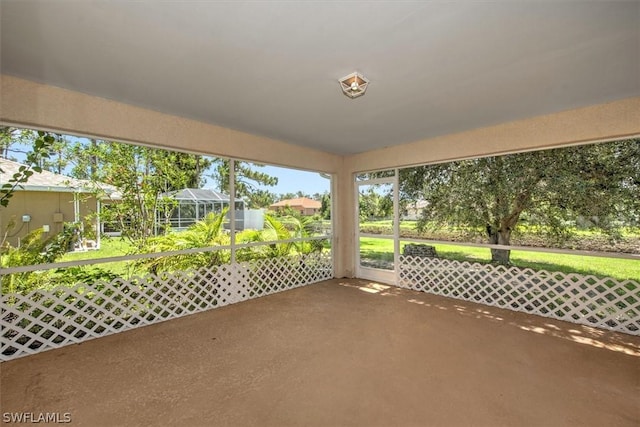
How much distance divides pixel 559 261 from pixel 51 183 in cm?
660

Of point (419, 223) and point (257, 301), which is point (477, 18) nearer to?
point (419, 223)

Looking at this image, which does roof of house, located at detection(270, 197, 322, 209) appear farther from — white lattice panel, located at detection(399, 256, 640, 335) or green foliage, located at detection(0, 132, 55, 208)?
green foliage, located at detection(0, 132, 55, 208)

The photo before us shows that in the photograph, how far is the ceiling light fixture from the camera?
242 cm

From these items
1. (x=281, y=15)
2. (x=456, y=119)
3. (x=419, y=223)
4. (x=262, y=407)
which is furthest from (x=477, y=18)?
(x=419, y=223)

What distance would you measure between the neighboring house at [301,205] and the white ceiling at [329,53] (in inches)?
84.5

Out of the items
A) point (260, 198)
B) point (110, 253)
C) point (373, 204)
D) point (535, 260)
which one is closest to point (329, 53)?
point (260, 198)

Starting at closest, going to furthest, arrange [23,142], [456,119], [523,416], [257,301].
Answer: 1. [523,416]
2. [23,142]
3. [456,119]
4. [257,301]

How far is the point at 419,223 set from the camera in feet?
16.3

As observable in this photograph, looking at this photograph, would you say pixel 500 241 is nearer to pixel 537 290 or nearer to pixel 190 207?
pixel 537 290

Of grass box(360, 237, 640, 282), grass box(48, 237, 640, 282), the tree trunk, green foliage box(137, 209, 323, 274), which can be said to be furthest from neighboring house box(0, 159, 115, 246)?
the tree trunk

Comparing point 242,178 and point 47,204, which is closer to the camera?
point 47,204

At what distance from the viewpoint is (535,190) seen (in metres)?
3.96

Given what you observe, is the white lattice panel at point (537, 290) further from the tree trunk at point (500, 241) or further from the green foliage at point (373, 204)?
the green foliage at point (373, 204)

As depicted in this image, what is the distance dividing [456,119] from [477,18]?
2003 mm
